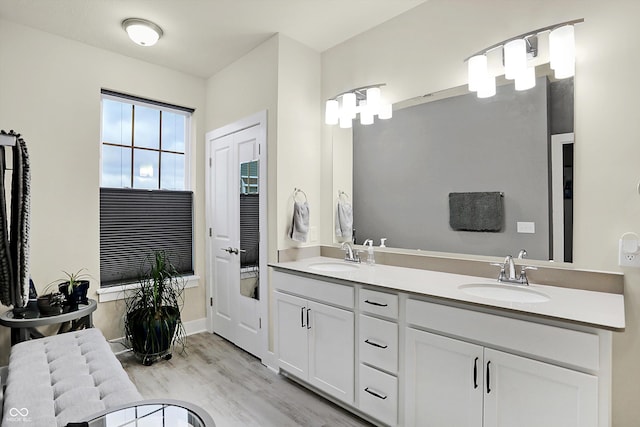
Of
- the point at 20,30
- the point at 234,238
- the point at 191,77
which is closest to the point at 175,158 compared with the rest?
the point at 191,77

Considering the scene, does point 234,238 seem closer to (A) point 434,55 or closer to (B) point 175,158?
(B) point 175,158

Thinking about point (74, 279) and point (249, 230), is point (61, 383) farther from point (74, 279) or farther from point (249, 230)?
point (249, 230)

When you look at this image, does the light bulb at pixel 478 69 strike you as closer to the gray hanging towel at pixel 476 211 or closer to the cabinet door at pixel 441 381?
the gray hanging towel at pixel 476 211

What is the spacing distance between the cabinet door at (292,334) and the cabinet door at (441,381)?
2.66 ft

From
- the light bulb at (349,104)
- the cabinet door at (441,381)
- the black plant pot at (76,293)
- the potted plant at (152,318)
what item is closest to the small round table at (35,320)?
the black plant pot at (76,293)

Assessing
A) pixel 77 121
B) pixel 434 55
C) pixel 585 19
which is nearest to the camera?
pixel 585 19

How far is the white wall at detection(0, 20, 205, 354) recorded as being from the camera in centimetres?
258

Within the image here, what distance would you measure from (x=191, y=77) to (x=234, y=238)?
5.81 feet

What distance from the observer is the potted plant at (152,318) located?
2820mm

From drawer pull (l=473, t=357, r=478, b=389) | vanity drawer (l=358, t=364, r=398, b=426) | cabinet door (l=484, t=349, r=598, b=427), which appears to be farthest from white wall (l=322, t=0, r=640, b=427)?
vanity drawer (l=358, t=364, r=398, b=426)

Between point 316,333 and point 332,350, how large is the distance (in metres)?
0.16

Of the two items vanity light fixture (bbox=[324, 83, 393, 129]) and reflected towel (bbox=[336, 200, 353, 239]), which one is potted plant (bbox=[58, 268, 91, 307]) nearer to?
reflected towel (bbox=[336, 200, 353, 239])

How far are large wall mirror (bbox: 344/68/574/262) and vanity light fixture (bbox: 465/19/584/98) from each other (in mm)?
73

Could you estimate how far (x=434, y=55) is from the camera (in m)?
2.31
